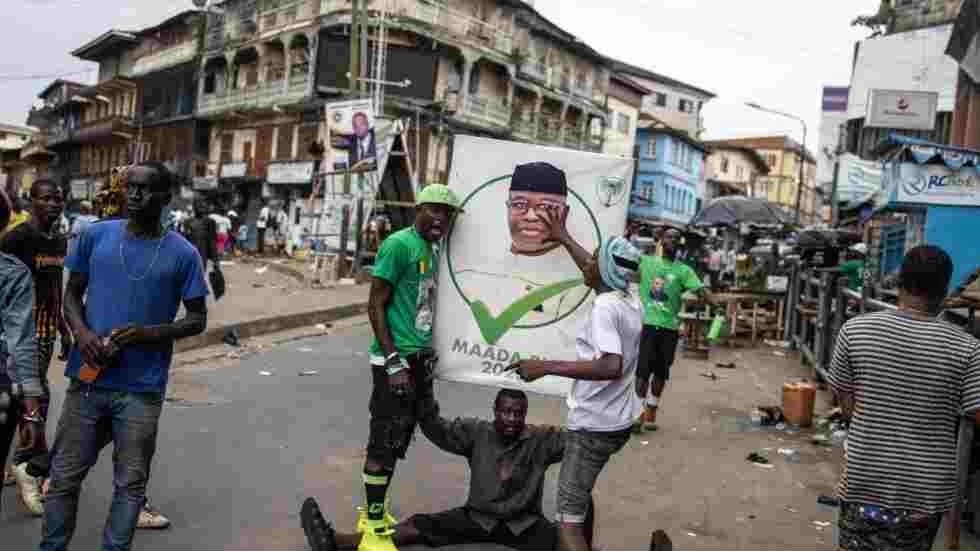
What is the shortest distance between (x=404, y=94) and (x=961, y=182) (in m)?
31.1

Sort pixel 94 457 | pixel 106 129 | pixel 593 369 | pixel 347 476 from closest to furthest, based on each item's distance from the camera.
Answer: pixel 94 457 < pixel 593 369 < pixel 347 476 < pixel 106 129

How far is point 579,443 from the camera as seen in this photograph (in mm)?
4266

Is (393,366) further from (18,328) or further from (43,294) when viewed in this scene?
(43,294)

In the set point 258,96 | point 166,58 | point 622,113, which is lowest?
point 258,96

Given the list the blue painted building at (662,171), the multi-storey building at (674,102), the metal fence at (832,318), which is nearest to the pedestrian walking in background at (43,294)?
the metal fence at (832,318)

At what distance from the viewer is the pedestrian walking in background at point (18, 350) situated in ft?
11.6

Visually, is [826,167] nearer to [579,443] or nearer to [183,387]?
[183,387]

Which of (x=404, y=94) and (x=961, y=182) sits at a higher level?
(x=404, y=94)

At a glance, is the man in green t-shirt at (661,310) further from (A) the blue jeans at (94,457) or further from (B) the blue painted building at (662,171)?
(B) the blue painted building at (662,171)

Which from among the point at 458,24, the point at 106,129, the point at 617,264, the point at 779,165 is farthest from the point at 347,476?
the point at 779,165

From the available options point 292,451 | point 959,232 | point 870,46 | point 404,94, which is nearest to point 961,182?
point 959,232

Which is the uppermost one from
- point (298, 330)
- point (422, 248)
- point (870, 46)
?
point (870, 46)

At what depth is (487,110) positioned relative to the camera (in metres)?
43.2

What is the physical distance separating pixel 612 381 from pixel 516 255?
32.3 inches
